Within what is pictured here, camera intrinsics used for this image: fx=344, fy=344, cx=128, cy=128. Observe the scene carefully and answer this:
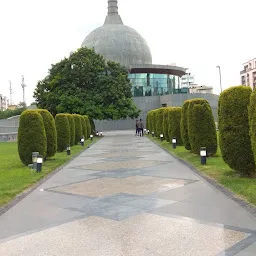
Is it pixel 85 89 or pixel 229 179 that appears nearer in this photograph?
pixel 229 179

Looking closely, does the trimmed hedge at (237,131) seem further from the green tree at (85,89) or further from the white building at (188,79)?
the white building at (188,79)

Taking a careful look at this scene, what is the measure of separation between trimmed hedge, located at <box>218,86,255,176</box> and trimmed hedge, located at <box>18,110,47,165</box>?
725cm

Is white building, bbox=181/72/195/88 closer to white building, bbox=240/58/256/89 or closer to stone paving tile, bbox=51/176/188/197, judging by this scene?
white building, bbox=240/58/256/89

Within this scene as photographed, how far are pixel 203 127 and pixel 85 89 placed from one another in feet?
81.0

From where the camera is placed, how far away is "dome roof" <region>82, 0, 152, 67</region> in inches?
2697

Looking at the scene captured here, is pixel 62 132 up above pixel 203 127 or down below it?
below

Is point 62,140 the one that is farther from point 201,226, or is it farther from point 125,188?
point 201,226

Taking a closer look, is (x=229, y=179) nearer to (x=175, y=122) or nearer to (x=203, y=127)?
→ (x=203, y=127)

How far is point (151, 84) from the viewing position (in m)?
68.3

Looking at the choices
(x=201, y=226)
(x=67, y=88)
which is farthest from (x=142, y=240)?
(x=67, y=88)

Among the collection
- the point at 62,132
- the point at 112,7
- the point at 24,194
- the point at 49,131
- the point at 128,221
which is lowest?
the point at 24,194

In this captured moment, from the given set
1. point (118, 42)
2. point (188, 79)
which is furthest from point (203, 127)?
point (188, 79)

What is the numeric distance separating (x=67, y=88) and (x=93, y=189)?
2856 cm

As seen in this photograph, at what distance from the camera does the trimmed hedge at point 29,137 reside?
13.3 m
